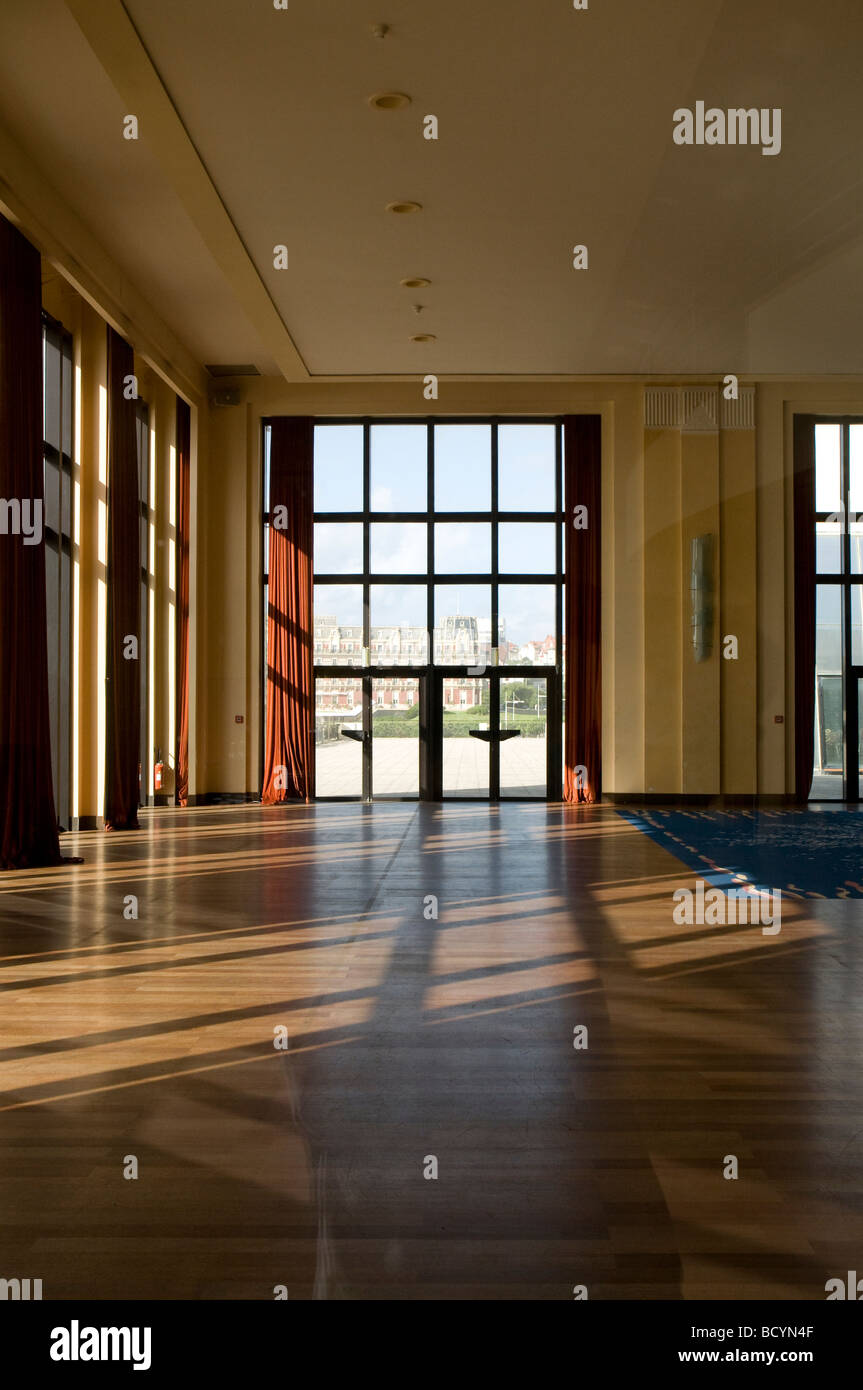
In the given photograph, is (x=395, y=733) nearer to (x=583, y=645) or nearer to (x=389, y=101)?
(x=583, y=645)

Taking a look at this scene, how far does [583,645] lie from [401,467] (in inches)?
146

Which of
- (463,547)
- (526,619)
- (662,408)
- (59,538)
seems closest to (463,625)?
(526,619)

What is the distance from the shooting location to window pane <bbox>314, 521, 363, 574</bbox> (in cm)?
1587

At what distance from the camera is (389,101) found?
7.61 m

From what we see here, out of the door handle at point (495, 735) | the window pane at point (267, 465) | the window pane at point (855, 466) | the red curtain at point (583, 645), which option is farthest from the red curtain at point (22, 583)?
the window pane at point (855, 466)

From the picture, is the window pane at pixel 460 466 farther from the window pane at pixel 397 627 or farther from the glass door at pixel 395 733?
the glass door at pixel 395 733

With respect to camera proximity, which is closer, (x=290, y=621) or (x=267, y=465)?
(x=290, y=621)

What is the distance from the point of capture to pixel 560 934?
6.32m

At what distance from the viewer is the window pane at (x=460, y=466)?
15844 mm

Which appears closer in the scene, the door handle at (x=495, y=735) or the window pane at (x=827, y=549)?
the window pane at (x=827, y=549)

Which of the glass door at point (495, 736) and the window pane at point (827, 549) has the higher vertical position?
the window pane at point (827, 549)

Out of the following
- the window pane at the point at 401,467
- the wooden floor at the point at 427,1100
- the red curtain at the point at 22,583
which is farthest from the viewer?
the window pane at the point at 401,467

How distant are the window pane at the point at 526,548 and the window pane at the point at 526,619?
0.26 metres

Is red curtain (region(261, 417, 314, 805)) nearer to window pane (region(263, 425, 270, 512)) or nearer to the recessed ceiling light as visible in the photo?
window pane (region(263, 425, 270, 512))
